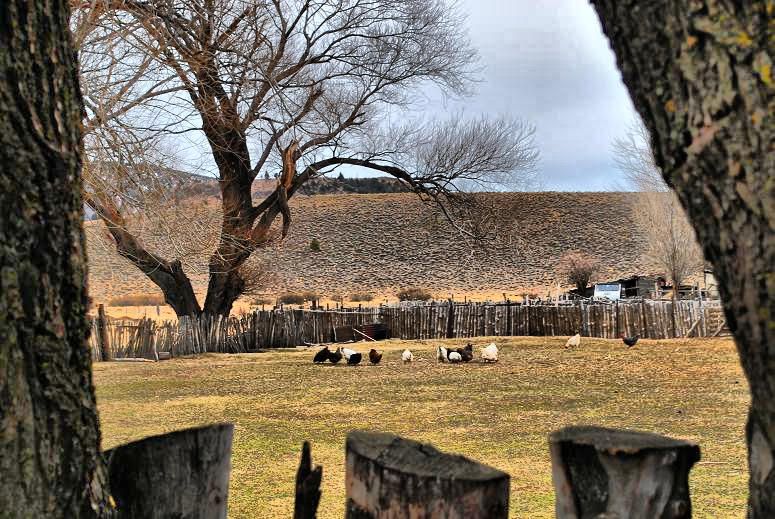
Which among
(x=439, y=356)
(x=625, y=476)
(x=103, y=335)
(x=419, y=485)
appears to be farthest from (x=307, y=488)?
(x=103, y=335)

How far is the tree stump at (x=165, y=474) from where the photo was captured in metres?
2.02

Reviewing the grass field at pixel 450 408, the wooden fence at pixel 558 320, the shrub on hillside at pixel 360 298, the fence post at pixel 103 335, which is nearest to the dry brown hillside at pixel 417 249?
the shrub on hillside at pixel 360 298

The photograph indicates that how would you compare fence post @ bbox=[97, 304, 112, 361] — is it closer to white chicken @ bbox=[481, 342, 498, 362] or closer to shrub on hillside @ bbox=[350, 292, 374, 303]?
white chicken @ bbox=[481, 342, 498, 362]

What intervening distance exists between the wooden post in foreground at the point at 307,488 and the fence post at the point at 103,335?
1884 cm

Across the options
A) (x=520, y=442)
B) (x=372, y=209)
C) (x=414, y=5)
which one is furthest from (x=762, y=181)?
(x=372, y=209)

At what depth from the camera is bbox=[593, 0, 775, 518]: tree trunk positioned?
4.21ft

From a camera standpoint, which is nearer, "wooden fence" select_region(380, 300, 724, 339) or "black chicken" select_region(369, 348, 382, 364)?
"black chicken" select_region(369, 348, 382, 364)

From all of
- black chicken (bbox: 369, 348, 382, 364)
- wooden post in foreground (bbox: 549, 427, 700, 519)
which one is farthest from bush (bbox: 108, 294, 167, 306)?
wooden post in foreground (bbox: 549, 427, 700, 519)

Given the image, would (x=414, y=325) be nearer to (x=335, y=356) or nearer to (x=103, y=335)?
(x=335, y=356)

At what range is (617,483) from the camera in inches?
67.2

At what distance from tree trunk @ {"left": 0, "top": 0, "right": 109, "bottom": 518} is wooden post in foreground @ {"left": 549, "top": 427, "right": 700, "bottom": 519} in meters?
1.03

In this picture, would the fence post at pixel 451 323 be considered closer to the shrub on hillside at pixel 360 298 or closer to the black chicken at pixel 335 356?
the black chicken at pixel 335 356

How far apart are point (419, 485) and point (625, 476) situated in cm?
44

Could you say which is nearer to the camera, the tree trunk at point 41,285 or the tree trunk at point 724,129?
the tree trunk at point 724,129
